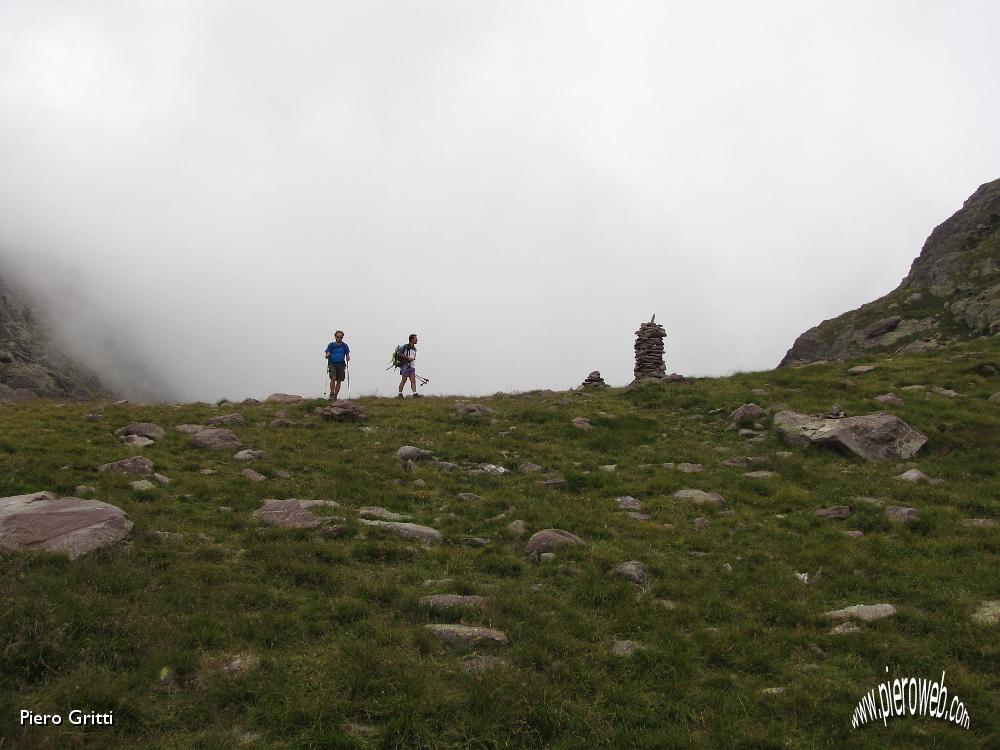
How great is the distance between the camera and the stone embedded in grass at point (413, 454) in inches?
760

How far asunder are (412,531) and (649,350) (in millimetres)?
33310

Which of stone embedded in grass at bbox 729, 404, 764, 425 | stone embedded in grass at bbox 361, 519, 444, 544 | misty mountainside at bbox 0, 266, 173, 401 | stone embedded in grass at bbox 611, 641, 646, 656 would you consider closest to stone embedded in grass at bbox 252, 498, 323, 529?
stone embedded in grass at bbox 361, 519, 444, 544

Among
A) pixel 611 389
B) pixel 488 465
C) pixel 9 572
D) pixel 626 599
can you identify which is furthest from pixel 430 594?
pixel 611 389

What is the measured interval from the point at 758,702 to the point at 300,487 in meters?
11.6

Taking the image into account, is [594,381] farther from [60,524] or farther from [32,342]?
[32,342]

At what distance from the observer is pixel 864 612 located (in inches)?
397

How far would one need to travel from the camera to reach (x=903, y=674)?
8.48 meters

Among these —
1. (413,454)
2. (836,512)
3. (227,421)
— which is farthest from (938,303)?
(227,421)

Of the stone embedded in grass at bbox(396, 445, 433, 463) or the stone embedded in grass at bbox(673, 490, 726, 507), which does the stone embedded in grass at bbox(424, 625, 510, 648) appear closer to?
the stone embedded in grass at bbox(673, 490, 726, 507)

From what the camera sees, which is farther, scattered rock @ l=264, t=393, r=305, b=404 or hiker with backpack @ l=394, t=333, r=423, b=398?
hiker with backpack @ l=394, t=333, r=423, b=398

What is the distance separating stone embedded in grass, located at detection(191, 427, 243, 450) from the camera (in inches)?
746

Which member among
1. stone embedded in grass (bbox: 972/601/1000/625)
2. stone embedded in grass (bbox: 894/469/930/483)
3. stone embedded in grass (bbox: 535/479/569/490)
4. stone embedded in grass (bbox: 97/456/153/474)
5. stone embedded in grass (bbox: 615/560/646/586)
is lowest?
stone embedded in grass (bbox: 972/601/1000/625)

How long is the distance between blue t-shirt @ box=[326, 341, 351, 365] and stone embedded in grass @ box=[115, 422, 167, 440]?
1071 cm

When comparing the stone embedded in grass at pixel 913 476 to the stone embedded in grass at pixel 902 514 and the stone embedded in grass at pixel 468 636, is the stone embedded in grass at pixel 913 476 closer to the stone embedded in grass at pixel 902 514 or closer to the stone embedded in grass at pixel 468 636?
the stone embedded in grass at pixel 902 514
